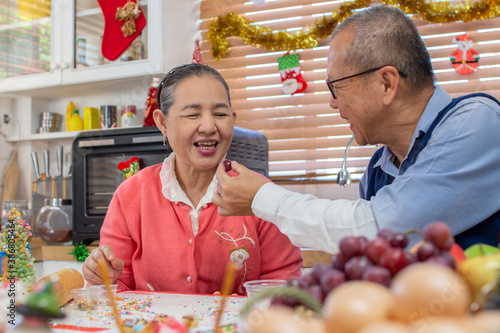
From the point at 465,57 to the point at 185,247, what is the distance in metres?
1.90

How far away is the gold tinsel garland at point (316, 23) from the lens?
97.6 inches

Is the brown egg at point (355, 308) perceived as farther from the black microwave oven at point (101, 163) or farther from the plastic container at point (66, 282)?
the black microwave oven at point (101, 163)

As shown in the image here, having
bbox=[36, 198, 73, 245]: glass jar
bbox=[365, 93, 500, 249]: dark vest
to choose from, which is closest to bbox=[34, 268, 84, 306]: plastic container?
bbox=[365, 93, 500, 249]: dark vest

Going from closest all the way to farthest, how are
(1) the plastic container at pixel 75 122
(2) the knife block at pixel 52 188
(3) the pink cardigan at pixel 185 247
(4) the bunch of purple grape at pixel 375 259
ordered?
(4) the bunch of purple grape at pixel 375 259 → (3) the pink cardigan at pixel 185 247 → (2) the knife block at pixel 52 188 → (1) the plastic container at pixel 75 122

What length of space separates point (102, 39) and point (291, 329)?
2.88m

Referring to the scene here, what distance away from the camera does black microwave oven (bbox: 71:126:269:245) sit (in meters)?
2.38

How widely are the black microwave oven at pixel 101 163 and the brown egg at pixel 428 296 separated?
1.95m

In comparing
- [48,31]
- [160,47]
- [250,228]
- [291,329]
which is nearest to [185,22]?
[160,47]

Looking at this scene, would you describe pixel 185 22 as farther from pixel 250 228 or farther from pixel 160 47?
pixel 250 228

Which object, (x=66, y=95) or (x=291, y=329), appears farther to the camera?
(x=66, y=95)

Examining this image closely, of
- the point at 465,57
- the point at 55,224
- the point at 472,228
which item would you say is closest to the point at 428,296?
the point at 472,228

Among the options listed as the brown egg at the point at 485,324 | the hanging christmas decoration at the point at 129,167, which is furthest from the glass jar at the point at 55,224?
the brown egg at the point at 485,324

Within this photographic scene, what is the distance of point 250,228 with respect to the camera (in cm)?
146

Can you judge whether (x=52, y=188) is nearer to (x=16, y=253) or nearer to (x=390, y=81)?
(x=16, y=253)
